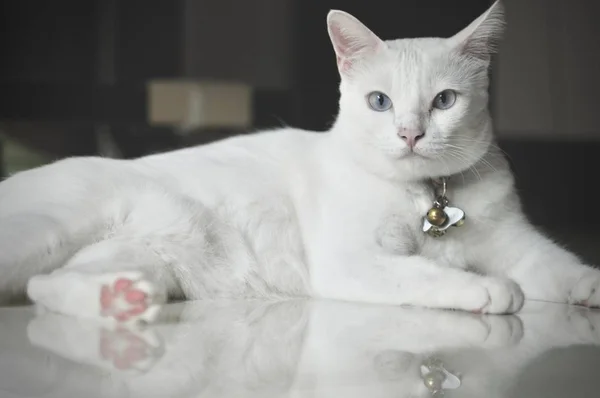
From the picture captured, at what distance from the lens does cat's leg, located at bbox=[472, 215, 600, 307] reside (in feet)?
5.74

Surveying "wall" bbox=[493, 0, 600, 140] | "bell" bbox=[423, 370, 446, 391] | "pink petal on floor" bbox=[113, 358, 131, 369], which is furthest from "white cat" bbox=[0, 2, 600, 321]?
"wall" bbox=[493, 0, 600, 140]

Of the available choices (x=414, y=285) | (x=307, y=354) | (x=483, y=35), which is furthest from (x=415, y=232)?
(x=307, y=354)

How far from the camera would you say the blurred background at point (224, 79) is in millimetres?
4320

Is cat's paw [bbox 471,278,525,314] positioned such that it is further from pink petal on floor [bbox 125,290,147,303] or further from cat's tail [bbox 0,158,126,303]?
cat's tail [bbox 0,158,126,303]

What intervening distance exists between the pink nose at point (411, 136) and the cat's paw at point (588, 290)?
0.45 metres

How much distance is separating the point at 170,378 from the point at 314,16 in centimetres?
443

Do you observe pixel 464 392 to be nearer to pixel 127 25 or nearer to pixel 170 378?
pixel 170 378

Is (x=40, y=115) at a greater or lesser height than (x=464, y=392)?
lesser

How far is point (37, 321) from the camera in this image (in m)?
1.51

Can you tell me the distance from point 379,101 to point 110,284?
2.19 ft

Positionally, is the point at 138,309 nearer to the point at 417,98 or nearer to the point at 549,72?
the point at 417,98

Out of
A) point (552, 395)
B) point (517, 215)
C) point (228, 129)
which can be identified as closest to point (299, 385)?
point (552, 395)

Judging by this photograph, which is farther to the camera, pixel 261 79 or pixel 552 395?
pixel 261 79

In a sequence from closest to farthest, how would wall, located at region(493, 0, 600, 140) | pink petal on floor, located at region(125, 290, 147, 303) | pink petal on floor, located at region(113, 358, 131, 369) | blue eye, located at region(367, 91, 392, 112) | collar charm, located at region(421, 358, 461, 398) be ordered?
collar charm, located at region(421, 358, 461, 398), pink petal on floor, located at region(113, 358, 131, 369), pink petal on floor, located at region(125, 290, 147, 303), blue eye, located at region(367, 91, 392, 112), wall, located at region(493, 0, 600, 140)
